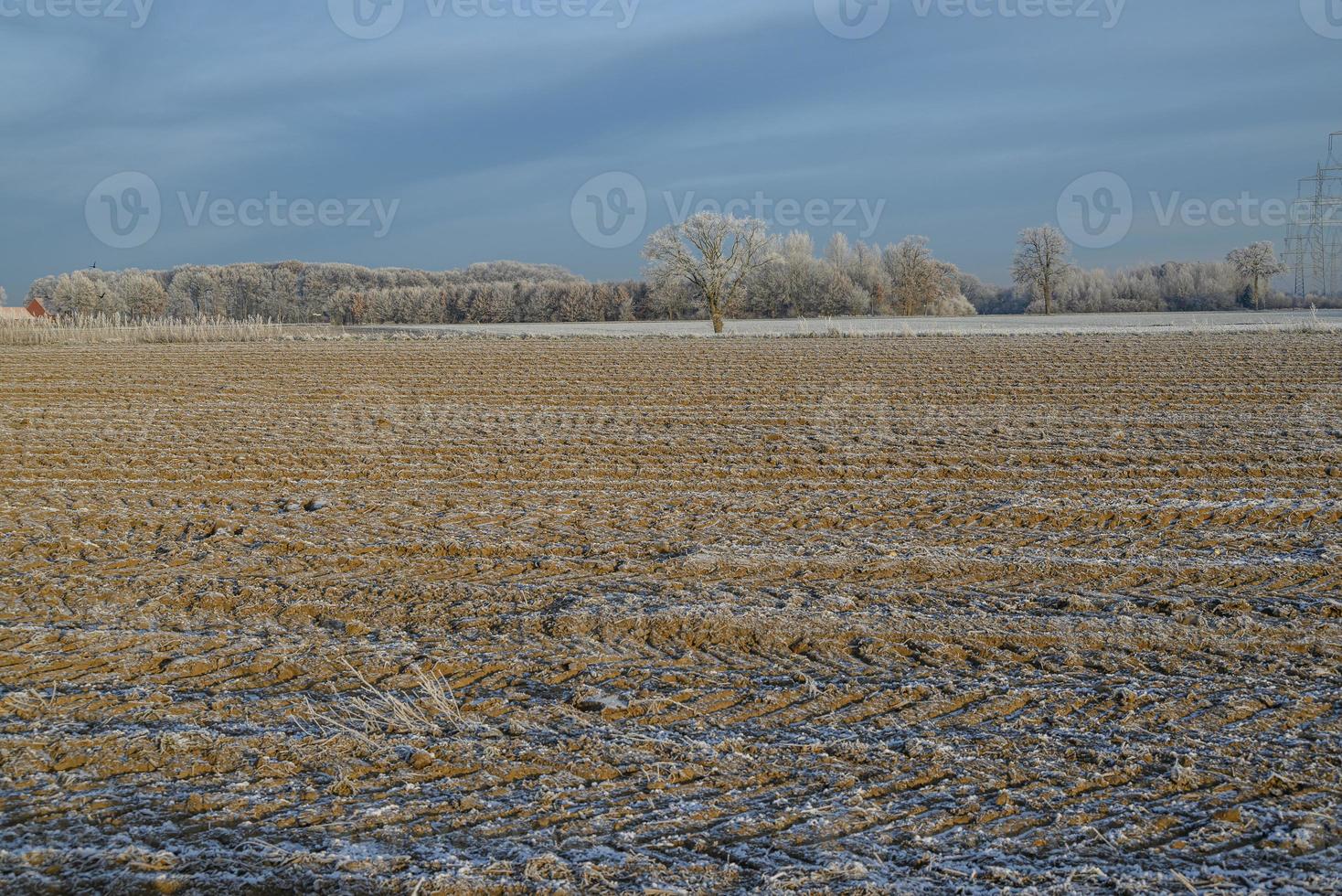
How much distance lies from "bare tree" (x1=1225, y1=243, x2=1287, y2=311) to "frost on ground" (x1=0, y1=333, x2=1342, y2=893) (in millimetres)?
71670

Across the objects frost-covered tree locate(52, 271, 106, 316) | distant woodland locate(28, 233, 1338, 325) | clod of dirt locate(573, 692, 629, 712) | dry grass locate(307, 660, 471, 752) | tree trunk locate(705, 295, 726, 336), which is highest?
frost-covered tree locate(52, 271, 106, 316)

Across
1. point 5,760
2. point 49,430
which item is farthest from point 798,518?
point 49,430

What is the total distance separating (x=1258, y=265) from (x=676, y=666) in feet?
269

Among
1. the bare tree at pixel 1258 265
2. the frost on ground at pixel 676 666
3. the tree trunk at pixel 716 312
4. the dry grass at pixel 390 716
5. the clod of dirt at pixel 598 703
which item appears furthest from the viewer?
the bare tree at pixel 1258 265

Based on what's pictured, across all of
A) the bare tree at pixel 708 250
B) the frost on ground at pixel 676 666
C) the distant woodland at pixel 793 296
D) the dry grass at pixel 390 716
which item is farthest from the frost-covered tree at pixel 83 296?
the dry grass at pixel 390 716

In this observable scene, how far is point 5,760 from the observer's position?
427 cm

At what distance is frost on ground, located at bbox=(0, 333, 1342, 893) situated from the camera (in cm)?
354

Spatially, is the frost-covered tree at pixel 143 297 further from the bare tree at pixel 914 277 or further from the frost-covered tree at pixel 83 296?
the bare tree at pixel 914 277

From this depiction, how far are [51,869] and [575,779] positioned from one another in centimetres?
187

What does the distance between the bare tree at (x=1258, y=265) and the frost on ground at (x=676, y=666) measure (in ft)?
235

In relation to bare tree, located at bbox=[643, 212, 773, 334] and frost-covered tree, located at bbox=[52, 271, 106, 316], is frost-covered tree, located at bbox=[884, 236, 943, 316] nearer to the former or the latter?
bare tree, located at bbox=[643, 212, 773, 334]

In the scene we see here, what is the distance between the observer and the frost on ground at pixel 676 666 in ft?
11.6

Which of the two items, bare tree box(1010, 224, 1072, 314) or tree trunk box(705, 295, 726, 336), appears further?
bare tree box(1010, 224, 1072, 314)

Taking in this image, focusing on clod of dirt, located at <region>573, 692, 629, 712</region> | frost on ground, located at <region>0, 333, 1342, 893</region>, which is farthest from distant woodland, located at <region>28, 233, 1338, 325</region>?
clod of dirt, located at <region>573, 692, 629, 712</region>
